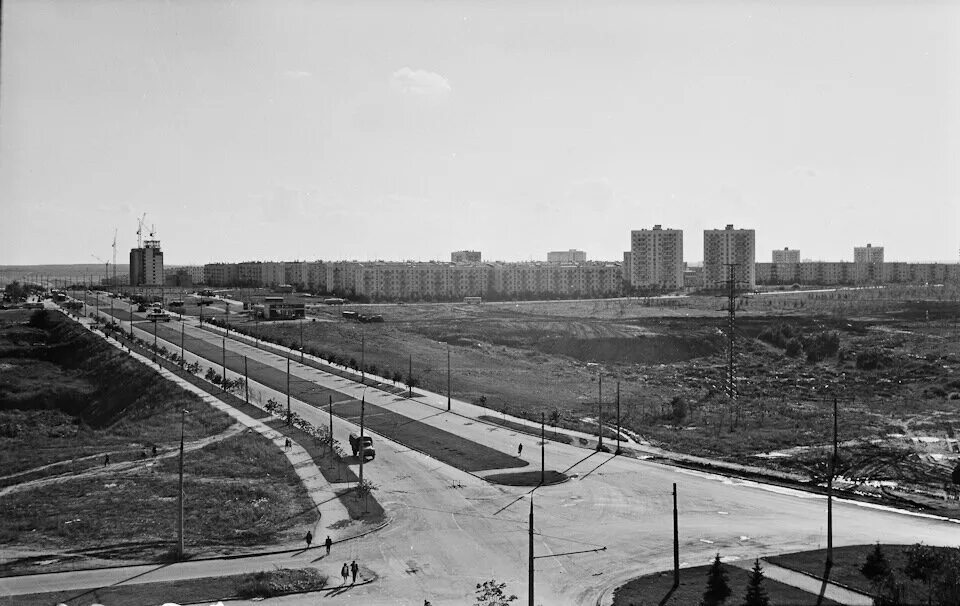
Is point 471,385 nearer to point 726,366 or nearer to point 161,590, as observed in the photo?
point 726,366

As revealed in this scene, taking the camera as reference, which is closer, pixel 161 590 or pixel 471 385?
pixel 161 590

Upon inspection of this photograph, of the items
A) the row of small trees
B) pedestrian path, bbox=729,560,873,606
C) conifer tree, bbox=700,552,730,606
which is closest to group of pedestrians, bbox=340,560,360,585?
conifer tree, bbox=700,552,730,606

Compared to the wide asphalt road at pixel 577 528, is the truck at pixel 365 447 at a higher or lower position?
higher

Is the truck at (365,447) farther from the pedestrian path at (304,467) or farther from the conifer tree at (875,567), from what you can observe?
the conifer tree at (875,567)

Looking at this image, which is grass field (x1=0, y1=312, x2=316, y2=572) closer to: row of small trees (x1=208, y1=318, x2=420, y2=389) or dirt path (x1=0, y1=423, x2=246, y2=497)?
dirt path (x1=0, y1=423, x2=246, y2=497)

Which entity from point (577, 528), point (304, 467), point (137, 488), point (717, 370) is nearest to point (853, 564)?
point (577, 528)

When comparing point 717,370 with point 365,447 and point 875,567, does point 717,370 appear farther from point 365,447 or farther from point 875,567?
point 875,567

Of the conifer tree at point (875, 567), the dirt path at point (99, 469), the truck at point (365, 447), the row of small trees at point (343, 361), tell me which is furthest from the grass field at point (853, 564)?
the row of small trees at point (343, 361)

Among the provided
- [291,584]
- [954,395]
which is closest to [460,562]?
[291,584]
